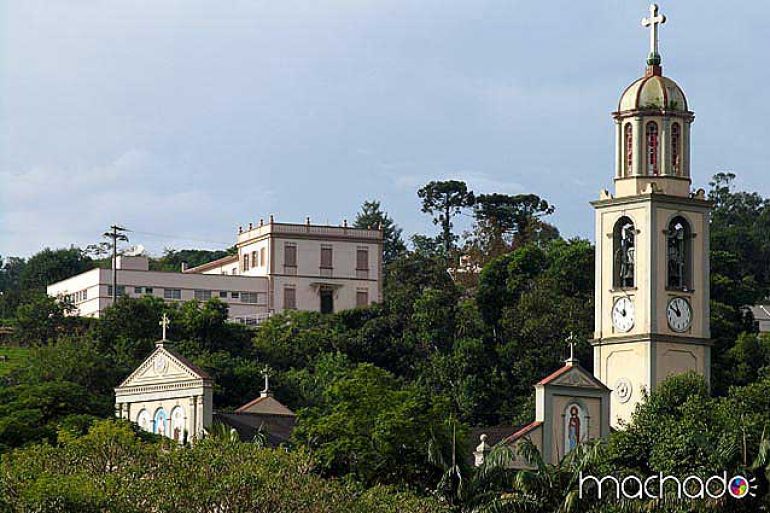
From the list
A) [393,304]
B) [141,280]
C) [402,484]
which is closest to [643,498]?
[402,484]

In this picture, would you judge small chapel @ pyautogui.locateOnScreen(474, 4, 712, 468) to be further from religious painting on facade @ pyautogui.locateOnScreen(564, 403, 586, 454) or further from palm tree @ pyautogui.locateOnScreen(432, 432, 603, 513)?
palm tree @ pyautogui.locateOnScreen(432, 432, 603, 513)

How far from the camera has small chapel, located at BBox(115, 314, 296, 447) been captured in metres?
78.8

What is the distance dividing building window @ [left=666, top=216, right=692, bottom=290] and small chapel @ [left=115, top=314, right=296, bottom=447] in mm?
12777

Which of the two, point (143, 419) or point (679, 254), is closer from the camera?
point (679, 254)

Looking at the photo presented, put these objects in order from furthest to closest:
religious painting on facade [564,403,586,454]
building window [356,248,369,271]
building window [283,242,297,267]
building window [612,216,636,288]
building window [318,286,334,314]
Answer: building window [356,248,369,271]
building window [283,242,297,267]
building window [318,286,334,314]
building window [612,216,636,288]
religious painting on facade [564,403,586,454]

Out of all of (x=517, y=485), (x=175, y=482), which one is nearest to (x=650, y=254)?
(x=517, y=485)

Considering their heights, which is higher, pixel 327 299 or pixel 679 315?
pixel 327 299

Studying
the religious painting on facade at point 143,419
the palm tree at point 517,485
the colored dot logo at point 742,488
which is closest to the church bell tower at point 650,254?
the religious painting on facade at point 143,419

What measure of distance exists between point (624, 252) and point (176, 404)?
48.2 ft

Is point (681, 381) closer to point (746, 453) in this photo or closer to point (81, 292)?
point (746, 453)

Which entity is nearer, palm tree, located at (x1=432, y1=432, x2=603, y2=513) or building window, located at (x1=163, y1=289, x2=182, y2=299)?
→ palm tree, located at (x1=432, y1=432, x2=603, y2=513)

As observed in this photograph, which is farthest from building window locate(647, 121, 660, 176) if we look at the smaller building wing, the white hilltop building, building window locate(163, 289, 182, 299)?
building window locate(163, 289, 182, 299)

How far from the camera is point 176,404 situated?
264 feet

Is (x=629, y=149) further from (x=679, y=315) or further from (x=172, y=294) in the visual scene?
(x=172, y=294)
